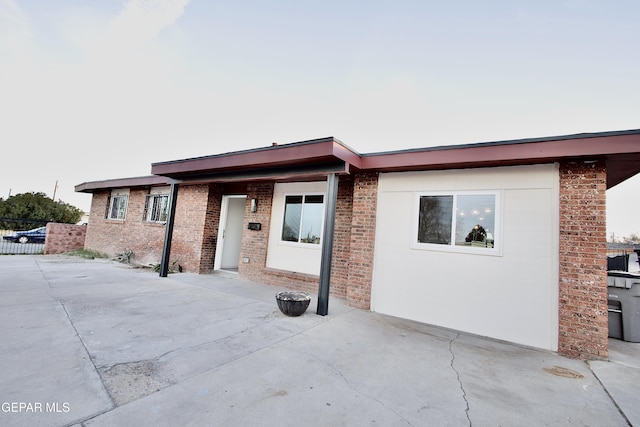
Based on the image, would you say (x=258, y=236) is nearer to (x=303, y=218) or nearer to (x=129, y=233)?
(x=303, y=218)

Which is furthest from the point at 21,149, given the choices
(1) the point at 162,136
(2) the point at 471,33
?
(2) the point at 471,33

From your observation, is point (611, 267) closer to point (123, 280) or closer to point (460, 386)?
point (460, 386)

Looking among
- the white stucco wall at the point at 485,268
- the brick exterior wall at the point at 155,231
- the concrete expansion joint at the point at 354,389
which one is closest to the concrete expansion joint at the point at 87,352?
the concrete expansion joint at the point at 354,389

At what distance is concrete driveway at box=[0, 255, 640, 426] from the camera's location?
6.43 feet

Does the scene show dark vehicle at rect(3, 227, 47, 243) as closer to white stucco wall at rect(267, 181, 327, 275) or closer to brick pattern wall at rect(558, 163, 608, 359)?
white stucco wall at rect(267, 181, 327, 275)

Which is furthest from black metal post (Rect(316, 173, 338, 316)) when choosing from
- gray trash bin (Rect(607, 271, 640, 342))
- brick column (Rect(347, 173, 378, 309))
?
gray trash bin (Rect(607, 271, 640, 342))

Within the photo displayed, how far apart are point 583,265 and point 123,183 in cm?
1433

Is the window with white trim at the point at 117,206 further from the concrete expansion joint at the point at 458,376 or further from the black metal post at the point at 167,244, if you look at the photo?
the concrete expansion joint at the point at 458,376

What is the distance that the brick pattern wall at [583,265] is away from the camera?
3.53 meters

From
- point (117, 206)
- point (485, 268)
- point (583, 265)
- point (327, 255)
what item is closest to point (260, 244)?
point (327, 255)

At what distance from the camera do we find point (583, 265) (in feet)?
12.0

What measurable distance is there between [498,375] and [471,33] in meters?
8.18

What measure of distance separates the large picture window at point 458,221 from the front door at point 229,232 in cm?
603

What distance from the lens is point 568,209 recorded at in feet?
12.5
